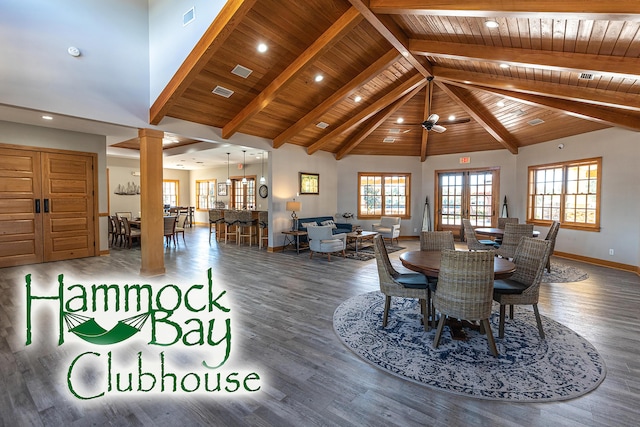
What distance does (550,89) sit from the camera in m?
4.98

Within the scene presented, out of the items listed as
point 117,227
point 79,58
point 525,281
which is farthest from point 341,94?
point 117,227

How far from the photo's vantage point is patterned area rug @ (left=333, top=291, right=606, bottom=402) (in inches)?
88.3

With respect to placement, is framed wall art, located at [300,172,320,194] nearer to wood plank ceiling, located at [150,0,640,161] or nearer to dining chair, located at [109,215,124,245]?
wood plank ceiling, located at [150,0,640,161]

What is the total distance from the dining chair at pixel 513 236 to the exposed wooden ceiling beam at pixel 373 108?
3.36 m

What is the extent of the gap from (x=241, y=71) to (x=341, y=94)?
2114 millimetres

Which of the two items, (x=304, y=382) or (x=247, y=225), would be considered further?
(x=247, y=225)

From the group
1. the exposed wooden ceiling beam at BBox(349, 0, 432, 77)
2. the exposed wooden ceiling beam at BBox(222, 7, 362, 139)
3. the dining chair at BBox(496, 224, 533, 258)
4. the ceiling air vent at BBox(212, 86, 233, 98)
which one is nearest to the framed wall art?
the exposed wooden ceiling beam at BBox(222, 7, 362, 139)

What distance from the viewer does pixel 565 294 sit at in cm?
442

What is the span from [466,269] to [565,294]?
3053 millimetres

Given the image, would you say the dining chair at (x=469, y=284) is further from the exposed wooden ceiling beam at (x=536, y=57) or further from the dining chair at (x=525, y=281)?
the exposed wooden ceiling beam at (x=536, y=57)

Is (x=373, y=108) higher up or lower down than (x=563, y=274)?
higher up

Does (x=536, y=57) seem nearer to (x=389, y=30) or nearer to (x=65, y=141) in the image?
(x=389, y=30)

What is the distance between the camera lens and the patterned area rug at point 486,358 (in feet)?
7.36

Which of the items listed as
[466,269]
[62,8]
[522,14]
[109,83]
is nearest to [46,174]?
[109,83]
